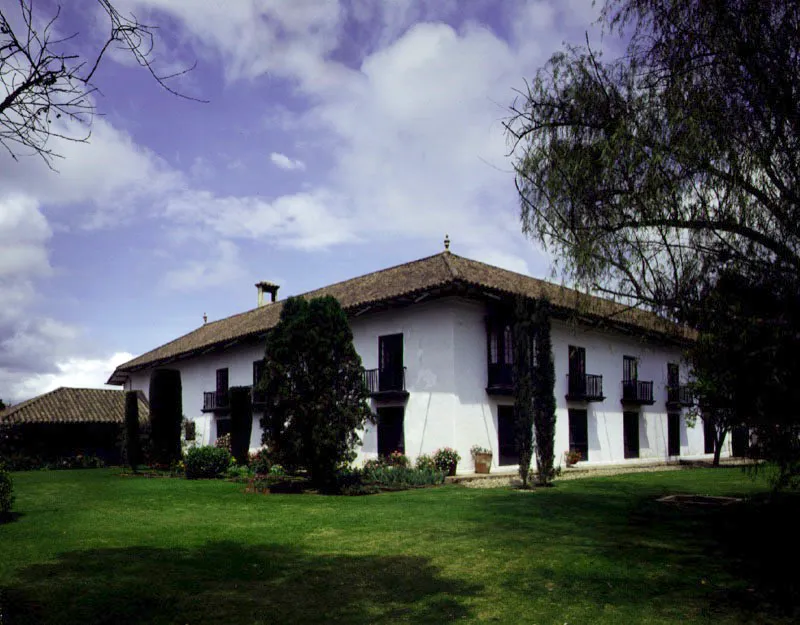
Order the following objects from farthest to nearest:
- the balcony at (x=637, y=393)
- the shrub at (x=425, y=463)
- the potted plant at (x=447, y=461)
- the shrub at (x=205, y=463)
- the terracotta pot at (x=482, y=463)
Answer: the balcony at (x=637, y=393)
the shrub at (x=205, y=463)
the terracotta pot at (x=482, y=463)
the potted plant at (x=447, y=461)
the shrub at (x=425, y=463)

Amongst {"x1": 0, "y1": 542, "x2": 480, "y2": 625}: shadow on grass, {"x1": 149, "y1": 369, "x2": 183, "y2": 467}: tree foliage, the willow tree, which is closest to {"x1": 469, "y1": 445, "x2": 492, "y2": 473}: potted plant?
{"x1": 149, "y1": 369, "x2": 183, "y2": 467}: tree foliage

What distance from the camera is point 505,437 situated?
21484 millimetres

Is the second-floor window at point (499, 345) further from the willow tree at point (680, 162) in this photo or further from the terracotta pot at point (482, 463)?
the willow tree at point (680, 162)

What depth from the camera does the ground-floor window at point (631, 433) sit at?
2714cm

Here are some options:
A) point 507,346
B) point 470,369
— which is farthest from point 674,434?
point 470,369

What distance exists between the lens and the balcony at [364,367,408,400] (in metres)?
21.2

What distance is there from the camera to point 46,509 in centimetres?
1247

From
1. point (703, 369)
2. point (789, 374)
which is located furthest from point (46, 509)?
point (789, 374)

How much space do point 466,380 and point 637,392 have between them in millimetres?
10286

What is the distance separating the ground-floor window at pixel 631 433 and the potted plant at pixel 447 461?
34.9 feet

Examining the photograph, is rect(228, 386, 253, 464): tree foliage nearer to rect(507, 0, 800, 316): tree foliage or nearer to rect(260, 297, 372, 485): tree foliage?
rect(260, 297, 372, 485): tree foliage

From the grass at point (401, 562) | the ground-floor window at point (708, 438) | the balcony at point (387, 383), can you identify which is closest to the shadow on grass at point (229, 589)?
the grass at point (401, 562)

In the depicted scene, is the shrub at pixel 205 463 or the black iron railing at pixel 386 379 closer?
the shrub at pixel 205 463

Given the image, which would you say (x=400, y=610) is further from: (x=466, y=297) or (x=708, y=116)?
(x=466, y=297)
